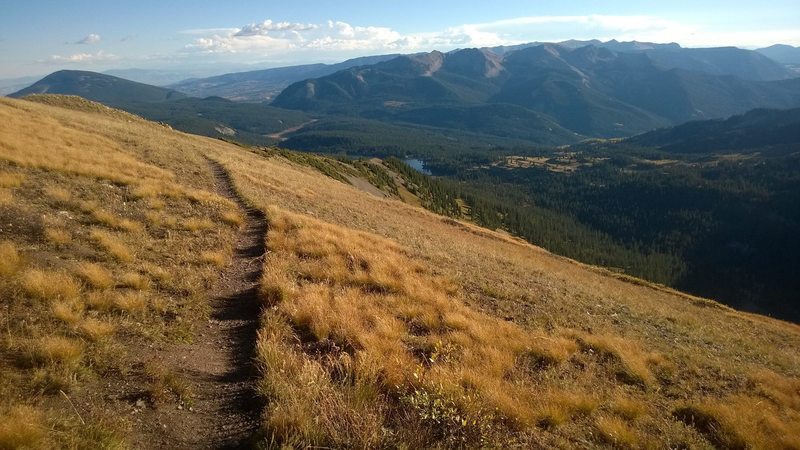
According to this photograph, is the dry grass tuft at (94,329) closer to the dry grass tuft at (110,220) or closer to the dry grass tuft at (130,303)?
the dry grass tuft at (130,303)

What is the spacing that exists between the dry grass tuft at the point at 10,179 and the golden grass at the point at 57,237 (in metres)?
5.11

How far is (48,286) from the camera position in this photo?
888cm

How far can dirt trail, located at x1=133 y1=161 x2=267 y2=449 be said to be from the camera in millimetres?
5926

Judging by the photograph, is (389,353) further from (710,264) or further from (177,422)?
(710,264)

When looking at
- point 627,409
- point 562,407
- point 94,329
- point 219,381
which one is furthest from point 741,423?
point 94,329

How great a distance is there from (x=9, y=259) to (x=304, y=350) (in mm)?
7314

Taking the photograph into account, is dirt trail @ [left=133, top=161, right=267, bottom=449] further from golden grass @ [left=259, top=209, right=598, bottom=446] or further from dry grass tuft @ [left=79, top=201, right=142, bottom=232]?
dry grass tuft @ [left=79, top=201, right=142, bottom=232]

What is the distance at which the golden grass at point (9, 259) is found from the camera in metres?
9.34

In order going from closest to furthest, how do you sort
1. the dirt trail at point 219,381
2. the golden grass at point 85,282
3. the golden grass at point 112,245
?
1. the dirt trail at point 219,381
2. the golden grass at point 85,282
3. the golden grass at point 112,245

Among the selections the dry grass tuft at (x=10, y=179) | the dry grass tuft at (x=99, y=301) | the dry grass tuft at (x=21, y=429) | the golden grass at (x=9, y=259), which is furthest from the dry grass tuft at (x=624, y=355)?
the dry grass tuft at (x=10, y=179)

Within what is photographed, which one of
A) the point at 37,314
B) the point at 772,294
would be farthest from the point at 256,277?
the point at 772,294

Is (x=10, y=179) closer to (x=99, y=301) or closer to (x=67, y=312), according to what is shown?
(x=99, y=301)

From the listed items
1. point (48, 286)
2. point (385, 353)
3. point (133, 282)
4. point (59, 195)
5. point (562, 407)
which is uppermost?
point (59, 195)

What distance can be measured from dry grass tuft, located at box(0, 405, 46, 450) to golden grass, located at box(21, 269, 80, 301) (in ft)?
13.4
